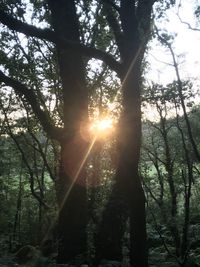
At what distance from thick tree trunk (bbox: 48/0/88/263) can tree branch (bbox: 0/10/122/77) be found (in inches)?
63.3

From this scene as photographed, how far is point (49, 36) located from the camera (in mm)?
7270

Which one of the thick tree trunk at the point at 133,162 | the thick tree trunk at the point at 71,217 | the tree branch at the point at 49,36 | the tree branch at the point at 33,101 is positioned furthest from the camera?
the thick tree trunk at the point at 71,217

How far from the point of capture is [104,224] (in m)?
9.42

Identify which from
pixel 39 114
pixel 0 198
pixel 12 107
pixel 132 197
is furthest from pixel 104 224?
pixel 0 198

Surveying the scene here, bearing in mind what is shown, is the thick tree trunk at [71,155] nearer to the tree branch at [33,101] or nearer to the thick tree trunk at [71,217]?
the thick tree trunk at [71,217]

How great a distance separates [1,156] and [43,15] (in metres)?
19.5

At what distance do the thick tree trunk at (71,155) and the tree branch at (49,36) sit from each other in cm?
161

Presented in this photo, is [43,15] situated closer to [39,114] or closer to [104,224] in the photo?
[39,114]

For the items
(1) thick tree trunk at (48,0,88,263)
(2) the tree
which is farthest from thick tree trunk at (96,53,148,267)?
Answer: (1) thick tree trunk at (48,0,88,263)

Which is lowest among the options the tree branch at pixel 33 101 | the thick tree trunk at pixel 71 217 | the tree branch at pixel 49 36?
the thick tree trunk at pixel 71 217

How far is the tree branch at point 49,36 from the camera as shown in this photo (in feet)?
23.4

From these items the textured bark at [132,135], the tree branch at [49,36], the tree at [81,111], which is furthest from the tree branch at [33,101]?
the textured bark at [132,135]

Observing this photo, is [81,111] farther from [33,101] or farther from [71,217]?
[71,217]

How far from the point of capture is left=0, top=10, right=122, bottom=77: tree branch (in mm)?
7133
